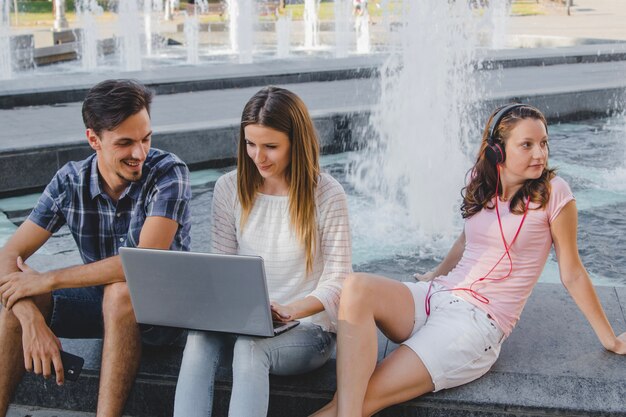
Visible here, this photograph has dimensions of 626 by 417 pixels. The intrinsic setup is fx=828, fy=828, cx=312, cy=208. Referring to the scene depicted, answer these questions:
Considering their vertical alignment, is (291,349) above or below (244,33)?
below

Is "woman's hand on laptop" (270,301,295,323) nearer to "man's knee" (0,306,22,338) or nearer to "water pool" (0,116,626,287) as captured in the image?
"man's knee" (0,306,22,338)

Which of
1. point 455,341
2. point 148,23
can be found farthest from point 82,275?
point 148,23

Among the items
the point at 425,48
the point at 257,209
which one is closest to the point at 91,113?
the point at 257,209

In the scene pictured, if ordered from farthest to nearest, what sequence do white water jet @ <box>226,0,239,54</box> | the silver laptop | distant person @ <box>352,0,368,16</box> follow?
distant person @ <box>352,0,368,16</box> → white water jet @ <box>226,0,239,54</box> → the silver laptop

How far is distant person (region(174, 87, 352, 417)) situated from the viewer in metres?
2.63

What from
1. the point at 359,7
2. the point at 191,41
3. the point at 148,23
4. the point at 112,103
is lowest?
the point at 112,103

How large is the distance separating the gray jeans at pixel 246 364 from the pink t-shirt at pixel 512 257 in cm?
57

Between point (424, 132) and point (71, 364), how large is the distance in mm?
4813

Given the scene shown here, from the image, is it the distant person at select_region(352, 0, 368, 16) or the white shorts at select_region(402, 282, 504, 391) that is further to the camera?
the distant person at select_region(352, 0, 368, 16)

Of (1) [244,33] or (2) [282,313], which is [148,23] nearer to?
(1) [244,33]

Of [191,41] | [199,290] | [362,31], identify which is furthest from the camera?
[362,31]

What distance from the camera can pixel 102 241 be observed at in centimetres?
302

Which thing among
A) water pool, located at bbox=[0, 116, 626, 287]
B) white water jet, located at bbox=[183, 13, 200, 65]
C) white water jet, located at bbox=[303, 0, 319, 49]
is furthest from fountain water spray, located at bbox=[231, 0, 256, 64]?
water pool, located at bbox=[0, 116, 626, 287]

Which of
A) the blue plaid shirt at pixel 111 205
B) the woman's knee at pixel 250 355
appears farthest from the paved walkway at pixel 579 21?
the woman's knee at pixel 250 355
